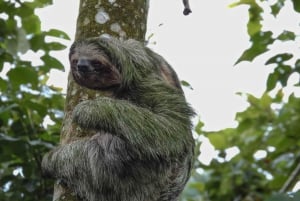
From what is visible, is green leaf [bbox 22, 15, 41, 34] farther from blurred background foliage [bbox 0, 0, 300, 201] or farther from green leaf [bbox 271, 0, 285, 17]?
green leaf [bbox 271, 0, 285, 17]

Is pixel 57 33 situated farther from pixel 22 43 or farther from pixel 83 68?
pixel 83 68

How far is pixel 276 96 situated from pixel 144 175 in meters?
4.53

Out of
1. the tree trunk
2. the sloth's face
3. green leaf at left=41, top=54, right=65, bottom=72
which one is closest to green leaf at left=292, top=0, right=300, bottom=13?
the tree trunk

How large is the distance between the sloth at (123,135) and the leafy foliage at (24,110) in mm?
787

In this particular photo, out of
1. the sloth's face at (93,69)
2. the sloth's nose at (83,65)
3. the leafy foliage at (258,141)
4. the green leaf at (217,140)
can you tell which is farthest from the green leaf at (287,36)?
the green leaf at (217,140)

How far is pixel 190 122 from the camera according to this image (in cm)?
566

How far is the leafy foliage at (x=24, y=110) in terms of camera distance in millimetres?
6535

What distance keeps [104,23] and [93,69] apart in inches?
18.8

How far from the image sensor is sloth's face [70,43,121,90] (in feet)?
18.3

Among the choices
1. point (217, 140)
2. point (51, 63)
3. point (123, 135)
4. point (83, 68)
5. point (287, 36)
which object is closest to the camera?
point (123, 135)

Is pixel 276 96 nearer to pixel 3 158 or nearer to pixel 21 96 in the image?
pixel 21 96

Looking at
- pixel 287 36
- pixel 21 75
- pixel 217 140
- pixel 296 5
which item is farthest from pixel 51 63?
pixel 217 140

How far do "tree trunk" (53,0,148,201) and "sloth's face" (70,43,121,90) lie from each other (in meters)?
0.10

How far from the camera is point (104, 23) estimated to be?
229 inches
